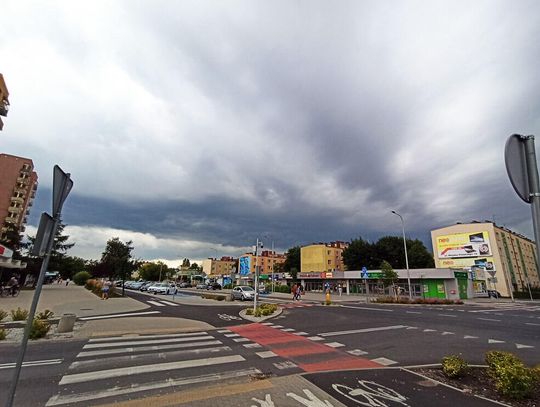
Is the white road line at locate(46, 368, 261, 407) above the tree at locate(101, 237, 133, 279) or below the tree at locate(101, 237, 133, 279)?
below

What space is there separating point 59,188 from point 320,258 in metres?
83.7

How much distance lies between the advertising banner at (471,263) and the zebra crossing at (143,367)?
6964cm

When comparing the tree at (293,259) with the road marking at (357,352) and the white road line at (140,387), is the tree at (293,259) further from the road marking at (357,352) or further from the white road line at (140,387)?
the white road line at (140,387)

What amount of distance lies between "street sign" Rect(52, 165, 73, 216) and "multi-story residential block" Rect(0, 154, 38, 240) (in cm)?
8065

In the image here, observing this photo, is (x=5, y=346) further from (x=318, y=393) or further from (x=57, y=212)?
(x=318, y=393)

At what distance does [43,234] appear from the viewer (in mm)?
3932

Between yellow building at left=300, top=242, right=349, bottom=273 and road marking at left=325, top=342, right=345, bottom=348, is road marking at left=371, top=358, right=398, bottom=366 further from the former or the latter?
yellow building at left=300, top=242, right=349, bottom=273

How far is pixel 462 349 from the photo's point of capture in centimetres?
1004

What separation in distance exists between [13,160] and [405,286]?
88.4m

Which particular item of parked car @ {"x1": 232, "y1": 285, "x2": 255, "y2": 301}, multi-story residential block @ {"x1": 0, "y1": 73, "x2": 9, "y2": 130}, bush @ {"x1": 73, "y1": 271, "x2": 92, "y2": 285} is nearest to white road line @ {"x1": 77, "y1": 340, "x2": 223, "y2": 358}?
parked car @ {"x1": 232, "y1": 285, "x2": 255, "y2": 301}

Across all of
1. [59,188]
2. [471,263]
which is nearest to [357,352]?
[59,188]

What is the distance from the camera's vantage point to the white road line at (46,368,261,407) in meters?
5.32

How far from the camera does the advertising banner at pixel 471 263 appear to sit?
6150cm

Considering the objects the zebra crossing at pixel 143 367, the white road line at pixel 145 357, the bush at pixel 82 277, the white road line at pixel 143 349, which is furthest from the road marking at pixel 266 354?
the bush at pixel 82 277
